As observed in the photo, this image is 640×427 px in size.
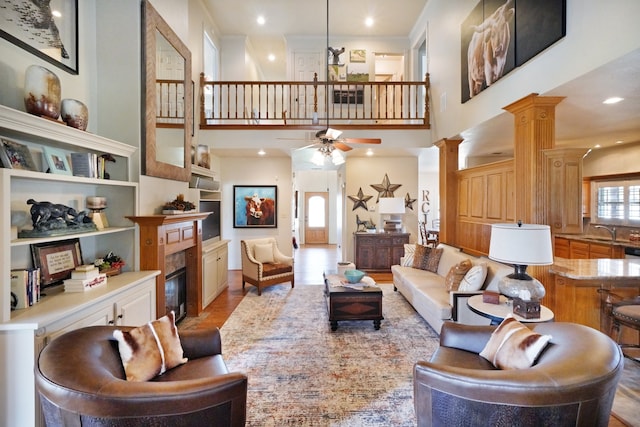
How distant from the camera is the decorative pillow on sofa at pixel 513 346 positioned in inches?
59.4

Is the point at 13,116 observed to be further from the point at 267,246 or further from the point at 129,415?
the point at 267,246

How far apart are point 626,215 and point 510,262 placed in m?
4.97

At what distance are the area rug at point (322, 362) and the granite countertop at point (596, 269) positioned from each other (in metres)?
1.40

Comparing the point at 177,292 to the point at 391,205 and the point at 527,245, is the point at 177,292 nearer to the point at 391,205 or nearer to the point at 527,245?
the point at 527,245

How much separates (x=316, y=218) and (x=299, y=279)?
20.2 ft

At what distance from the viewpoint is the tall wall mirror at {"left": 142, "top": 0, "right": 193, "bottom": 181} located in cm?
306

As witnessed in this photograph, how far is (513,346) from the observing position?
5.30 ft

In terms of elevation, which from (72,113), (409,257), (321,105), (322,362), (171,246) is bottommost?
(322,362)

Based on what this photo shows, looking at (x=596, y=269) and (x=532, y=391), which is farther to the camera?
(x=596, y=269)

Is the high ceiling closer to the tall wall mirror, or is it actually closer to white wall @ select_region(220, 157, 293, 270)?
white wall @ select_region(220, 157, 293, 270)

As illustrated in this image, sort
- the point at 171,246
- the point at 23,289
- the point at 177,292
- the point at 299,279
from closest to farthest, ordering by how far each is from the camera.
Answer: the point at 23,289 → the point at 171,246 → the point at 177,292 → the point at 299,279

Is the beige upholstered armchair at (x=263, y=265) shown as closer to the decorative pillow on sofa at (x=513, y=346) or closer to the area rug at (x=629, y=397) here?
the decorative pillow on sofa at (x=513, y=346)

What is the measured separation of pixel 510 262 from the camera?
230 cm

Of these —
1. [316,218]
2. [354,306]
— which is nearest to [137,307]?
[354,306]
